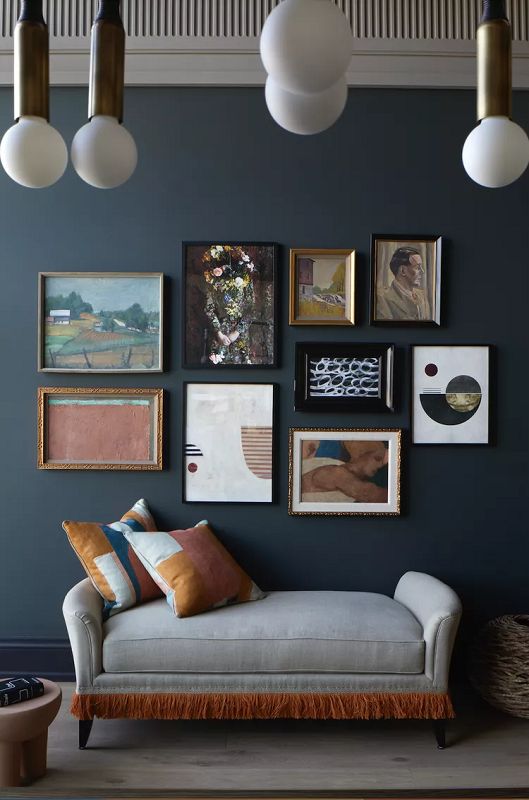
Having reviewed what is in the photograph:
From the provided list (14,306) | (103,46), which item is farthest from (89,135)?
(14,306)

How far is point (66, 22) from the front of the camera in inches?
142

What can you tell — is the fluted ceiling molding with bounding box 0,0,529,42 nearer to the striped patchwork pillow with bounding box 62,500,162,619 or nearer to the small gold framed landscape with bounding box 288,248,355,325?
the small gold framed landscape with bounding box 288,248,355,325

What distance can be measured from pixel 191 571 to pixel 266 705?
0.61m

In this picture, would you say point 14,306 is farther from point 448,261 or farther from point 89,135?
point 89,135

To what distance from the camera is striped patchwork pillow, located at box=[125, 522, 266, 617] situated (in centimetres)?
302

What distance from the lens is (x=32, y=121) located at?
1.16 metres

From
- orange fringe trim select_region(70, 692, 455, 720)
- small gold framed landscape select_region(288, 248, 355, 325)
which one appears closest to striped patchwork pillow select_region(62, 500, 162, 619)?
orange fringe trim select_region(70, 692, 455, 720)

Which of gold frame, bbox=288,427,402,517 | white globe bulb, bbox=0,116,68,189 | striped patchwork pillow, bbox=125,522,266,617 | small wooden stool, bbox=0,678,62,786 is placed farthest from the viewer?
gold frame, bbox=288,427,402,517

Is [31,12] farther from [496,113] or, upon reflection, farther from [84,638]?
[84,638]

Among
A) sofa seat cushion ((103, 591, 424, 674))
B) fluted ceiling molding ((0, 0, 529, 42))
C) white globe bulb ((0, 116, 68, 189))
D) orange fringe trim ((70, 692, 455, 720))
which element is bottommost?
orange fringe trim ((70, 692, 455, 720))

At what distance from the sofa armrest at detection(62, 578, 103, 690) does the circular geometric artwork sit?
1833 mm

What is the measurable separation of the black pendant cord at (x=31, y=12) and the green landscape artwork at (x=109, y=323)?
2394 millimetres

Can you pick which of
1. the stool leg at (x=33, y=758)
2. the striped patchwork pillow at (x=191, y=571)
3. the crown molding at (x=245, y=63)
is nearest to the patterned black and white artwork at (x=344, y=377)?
the striped patchwork pillow at (x=191, y=571)

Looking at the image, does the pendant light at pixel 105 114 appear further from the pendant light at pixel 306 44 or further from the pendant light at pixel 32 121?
the pendant light at pixel 306 44
